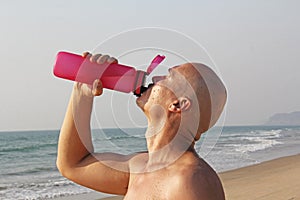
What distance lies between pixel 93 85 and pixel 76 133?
29 centimetres

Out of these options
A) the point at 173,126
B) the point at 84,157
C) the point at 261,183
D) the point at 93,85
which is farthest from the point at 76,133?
the point at 261,183

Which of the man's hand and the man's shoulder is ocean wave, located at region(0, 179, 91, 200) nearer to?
the man's hand

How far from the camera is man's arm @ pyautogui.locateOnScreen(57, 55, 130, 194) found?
2.89m

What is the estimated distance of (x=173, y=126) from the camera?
2.63 meters

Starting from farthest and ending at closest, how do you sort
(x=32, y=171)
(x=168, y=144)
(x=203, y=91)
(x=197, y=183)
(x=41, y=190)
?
(x=32, y=171), (x=41, y=190), (x=168, y=144), (x=203, y=91), (x=197, y=183)

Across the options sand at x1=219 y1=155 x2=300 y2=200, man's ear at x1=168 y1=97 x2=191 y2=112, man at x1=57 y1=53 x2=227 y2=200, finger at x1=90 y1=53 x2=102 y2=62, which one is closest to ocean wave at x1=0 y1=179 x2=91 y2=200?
sand at x1=219 y1=155 x2=300 y2=200

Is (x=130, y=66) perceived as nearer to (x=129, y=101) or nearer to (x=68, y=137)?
(x=129, y=101)

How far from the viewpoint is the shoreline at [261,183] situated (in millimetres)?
13242

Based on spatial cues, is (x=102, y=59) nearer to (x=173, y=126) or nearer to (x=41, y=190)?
(x=173, y=126)

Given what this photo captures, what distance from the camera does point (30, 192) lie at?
15.0 metres

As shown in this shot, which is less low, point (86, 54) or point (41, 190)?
point (86, 54)

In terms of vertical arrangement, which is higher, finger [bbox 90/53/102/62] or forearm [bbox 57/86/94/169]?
finger [bbox 90/53/102/62]

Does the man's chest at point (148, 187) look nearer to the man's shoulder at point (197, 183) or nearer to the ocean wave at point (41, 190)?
the man's shoulder at point (197, 183)

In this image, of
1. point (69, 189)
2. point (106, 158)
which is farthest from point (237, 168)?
point (106, 158)
